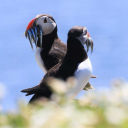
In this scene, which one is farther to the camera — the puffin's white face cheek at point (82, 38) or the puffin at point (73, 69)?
the puffin's white face cheek at point (82, 38)

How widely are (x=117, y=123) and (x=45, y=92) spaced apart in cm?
556

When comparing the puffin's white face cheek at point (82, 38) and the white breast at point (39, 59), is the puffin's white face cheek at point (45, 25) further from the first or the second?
the puffin's white face cheek at point (82, 38)

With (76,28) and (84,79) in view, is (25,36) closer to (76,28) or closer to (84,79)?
(76,28)

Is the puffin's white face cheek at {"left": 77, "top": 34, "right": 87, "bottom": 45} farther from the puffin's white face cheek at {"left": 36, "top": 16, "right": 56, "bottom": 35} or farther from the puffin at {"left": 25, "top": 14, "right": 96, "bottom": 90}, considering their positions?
the puffin's white face cheek at {"left": 36, "top": 16, "right": 56, "bottom": 35}

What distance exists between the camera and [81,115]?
0.92 meters

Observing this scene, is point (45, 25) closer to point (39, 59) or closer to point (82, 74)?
point (39, 59)

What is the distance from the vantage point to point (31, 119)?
3.09ft

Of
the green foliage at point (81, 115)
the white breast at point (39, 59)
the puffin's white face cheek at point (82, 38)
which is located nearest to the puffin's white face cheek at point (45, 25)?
the white breast at point (39, 59)

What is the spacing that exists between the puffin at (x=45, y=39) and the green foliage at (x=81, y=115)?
7.05m

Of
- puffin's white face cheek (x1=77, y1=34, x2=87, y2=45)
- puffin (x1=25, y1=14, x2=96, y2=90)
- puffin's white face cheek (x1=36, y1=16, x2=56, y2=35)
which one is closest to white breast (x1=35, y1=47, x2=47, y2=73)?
puffin (x1=25, y1=14, x2=96, y2=90)

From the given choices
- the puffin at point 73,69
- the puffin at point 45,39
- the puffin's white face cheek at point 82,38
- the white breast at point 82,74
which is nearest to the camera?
the puffin at point 73,69

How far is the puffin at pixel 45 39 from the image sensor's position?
321 inches

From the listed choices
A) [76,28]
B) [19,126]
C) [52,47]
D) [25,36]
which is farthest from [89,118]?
[25,36]

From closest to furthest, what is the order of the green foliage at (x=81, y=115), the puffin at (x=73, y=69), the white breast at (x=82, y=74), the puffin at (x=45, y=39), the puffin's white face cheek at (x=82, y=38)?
the green foliage at (x=81, y=115) < the puffin at (x=73, y=69) < the white breast at (x=82, y=74) < the puffin's white face cheek at (x=82, y=38) < the puffin at (x=45, y=39)
